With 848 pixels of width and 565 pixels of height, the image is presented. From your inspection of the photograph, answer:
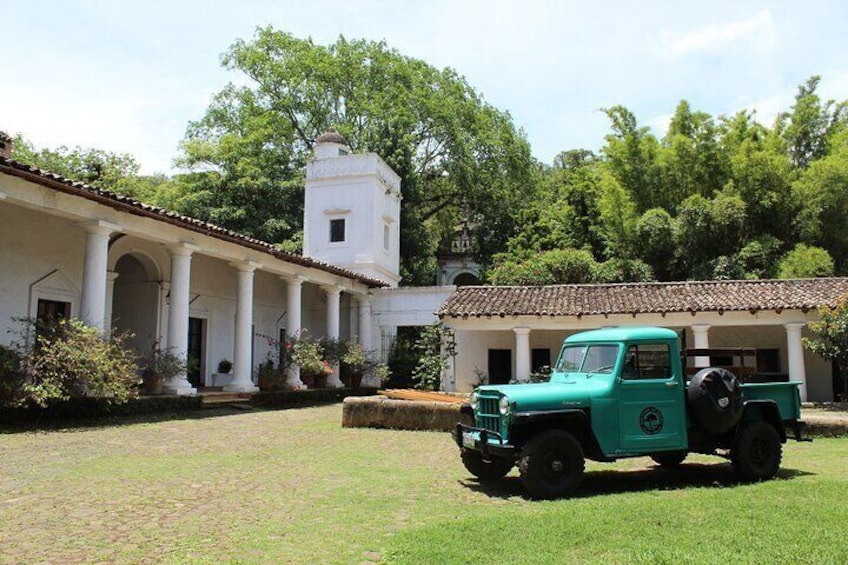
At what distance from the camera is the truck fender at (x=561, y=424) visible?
22.6 feet

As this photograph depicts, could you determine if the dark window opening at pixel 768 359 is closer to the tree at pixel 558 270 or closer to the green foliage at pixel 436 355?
the tree at pixel 558 270

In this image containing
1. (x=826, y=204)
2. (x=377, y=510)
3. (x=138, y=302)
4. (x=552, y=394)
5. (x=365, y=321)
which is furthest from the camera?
(x=365, y=321)

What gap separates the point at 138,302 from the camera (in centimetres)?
1975

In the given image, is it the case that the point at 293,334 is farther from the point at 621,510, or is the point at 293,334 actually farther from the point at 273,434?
the point at 621,510

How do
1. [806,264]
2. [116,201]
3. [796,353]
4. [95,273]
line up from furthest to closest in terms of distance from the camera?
[806,264] → [796,353] → [95,273] → [116,201]

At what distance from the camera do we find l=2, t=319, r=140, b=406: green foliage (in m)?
11.7

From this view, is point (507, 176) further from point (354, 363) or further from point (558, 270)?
point (354, 363)

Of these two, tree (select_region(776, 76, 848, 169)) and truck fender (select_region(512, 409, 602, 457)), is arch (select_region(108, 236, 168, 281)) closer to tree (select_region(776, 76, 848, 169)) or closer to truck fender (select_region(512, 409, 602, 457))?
truck fender (select_region(512, 409, 602, 457))

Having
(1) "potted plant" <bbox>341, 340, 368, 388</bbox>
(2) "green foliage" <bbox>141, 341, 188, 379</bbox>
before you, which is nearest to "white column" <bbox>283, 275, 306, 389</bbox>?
(1) "potted plant" <bbox>341, 340, 368, 388</bbox>

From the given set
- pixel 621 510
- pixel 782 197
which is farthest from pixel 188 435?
pixel 782 197

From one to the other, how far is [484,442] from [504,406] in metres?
0.51

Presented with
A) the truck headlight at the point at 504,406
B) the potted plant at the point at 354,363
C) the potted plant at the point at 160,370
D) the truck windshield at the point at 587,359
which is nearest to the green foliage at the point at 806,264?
the potted plant at the point at 354,363

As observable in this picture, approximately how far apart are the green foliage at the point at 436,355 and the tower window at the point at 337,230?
7145mm

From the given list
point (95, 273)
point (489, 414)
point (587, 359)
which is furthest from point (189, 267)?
point (587, 359)
